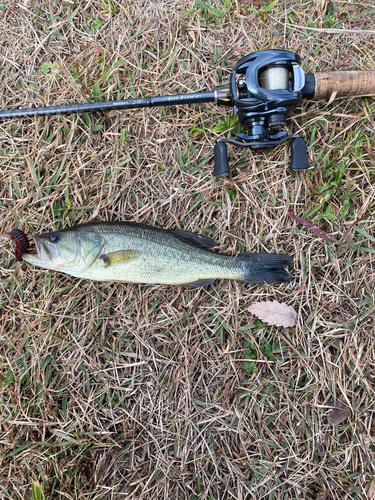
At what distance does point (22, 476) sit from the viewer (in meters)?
2.81

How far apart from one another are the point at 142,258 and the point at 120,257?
0.65 feet

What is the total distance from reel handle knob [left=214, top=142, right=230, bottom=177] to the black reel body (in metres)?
0.09

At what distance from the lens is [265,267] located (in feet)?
8.97

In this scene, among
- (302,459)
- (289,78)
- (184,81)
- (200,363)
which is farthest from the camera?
(184,81)

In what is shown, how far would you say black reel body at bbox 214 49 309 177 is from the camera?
242 centimetres

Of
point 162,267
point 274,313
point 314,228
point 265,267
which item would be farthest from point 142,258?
point 314,228

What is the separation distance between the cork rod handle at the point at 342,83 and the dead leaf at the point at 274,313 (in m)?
1.94

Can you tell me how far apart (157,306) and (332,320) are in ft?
5.52

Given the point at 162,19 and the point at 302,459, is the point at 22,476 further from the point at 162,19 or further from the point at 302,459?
the point at 162,19

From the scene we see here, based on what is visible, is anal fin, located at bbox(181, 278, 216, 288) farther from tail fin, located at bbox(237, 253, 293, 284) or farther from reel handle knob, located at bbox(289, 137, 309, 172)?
reel handle knob, located at bbox(289, 137, 309, 172)

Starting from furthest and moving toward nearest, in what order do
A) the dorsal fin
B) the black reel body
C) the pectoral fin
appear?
the dorsal fin < the pectoral fin < the black reel body

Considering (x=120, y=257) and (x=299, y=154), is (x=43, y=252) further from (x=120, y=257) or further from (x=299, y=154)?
(x=299, y=154)

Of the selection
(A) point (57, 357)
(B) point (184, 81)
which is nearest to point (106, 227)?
(A) point (57, 357)

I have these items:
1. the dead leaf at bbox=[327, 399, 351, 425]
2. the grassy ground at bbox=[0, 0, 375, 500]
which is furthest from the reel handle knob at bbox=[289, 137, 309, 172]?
the dead leaf at bbox=[327, 399, 351, 425]
